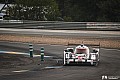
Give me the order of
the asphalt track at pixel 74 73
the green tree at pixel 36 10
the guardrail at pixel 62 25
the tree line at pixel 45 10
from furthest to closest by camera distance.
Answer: the green tree at pixel 36 10
the tree line at pixel 45 10
the guardrail at pixel 62 25
the asphalt track at pixel 74 73

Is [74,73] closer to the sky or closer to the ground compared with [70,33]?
closer to the sky

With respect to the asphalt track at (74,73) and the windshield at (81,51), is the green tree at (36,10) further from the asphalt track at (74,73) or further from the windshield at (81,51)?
the asphalt track at (74,73)

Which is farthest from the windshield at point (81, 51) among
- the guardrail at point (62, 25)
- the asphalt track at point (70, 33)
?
the guardrail at point (62, 25)

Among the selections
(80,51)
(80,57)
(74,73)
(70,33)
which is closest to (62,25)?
(70,33)

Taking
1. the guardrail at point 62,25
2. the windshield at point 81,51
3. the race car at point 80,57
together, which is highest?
the windshield at point 81,51

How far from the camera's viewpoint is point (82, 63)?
747 inches

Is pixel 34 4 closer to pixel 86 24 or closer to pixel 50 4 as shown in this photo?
pixel 50 4

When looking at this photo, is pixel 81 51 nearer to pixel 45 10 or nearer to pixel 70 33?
pixel 70 33

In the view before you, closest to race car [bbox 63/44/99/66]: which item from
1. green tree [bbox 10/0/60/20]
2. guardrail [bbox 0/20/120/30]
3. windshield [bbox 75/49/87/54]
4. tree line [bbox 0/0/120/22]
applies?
windshield [bbox 75/49/87/54]

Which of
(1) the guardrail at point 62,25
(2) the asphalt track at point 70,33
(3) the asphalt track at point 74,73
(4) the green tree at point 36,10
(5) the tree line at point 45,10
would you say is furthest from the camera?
(4) the green tree at point 36,10

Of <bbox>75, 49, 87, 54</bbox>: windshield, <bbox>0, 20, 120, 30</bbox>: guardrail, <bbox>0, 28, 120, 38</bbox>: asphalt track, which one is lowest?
<bbox>0, 28, 120, 38</bbox>: asphalt track

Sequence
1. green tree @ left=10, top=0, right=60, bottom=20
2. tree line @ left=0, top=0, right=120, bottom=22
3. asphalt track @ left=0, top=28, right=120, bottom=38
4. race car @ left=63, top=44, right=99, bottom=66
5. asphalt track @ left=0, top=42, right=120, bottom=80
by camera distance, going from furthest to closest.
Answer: green tree @ left=10, top=0, right=60, bottom=20 < tree line @ left=0, top=0, right=120, bottom=22 < asphalt track @ left=0, top=28, right=120, bottom=38 < race car @ left=63, top=44, right=99, bottom=66 < asphalt track @ left=0, top=42, right=120, bottom=80

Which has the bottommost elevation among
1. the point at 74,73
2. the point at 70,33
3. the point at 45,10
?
the point at 70,33

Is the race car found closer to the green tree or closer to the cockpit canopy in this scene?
the cockpit canopy
